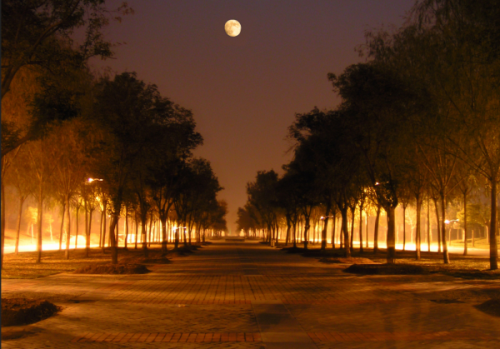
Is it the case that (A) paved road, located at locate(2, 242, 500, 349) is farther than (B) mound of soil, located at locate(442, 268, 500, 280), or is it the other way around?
(B) mound of soil, located at locate(442, 268, 500, 280)

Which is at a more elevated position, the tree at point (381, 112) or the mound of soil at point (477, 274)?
the tree at point (381, 112)

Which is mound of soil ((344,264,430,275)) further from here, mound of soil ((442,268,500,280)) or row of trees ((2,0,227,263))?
row of trees ((2,0,227,263))

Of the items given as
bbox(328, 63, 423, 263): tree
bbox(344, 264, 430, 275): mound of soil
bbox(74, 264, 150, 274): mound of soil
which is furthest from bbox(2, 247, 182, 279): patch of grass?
bbox(328, 63, 423, 263): tree

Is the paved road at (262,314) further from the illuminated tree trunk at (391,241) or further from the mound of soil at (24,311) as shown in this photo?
the illuminated tree trunk at (391,241)

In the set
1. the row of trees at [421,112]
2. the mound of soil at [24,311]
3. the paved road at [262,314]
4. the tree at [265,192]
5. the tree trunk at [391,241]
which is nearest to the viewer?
the paved road at [262,314]

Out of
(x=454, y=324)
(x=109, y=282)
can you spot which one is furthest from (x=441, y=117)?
(x=109, y=282)

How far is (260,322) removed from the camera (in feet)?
33.3

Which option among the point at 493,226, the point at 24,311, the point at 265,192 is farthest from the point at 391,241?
the point at 265,192

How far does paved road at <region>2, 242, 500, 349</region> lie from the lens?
8.36 metres

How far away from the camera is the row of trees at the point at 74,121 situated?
12359mm

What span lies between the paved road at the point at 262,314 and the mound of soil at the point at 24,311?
10.4 inches

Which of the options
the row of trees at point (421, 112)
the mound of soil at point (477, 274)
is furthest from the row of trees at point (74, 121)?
the mound of soil at point (477, 274)

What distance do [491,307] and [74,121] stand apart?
21057 millimetres

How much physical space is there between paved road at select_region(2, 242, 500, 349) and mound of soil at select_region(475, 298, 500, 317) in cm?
21
